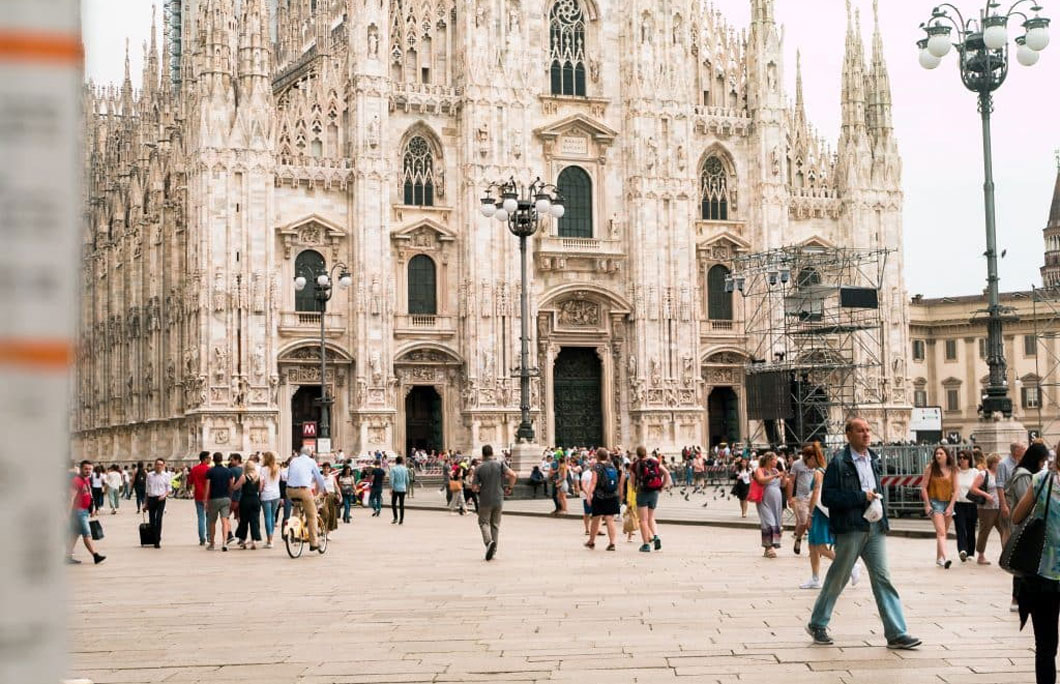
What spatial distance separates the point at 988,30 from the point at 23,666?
22293 mm

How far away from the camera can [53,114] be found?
5.26ft

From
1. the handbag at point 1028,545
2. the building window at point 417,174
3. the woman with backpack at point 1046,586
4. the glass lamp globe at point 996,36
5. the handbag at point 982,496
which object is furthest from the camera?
the building window at point 417,174

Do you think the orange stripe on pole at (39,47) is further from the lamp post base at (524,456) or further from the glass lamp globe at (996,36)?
the lamp post base at (524,456)

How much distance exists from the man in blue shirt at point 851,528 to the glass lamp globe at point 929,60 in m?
14.2

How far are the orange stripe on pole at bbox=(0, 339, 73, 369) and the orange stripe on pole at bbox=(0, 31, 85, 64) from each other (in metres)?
0.33

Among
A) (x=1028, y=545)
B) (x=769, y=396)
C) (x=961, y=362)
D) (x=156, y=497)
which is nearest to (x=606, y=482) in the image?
(x=156, y=497)

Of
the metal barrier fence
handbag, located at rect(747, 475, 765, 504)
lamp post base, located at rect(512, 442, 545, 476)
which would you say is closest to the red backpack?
handbag, located at rect(747, 475, 765, 504)

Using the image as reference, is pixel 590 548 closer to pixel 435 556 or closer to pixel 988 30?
pixel 435 556

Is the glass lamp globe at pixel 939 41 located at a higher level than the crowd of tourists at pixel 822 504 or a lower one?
higher

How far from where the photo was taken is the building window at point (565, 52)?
1906 inches

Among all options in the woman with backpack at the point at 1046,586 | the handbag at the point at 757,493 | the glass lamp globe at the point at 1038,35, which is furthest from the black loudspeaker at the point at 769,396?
the woman with backpack at the point at 1046,586

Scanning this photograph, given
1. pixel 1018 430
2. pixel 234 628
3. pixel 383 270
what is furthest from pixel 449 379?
pixel 234 628

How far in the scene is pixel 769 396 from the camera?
41.6 metres

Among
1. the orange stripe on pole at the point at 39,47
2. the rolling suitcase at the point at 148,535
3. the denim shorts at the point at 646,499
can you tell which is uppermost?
the orange stripe on pole at the point at 39,47
